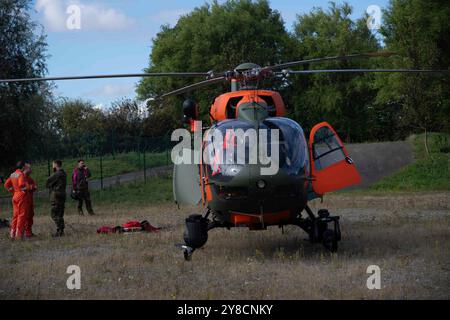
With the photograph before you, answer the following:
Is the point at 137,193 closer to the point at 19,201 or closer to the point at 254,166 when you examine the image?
the point at 19,201

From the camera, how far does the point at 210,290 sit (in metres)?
8.45

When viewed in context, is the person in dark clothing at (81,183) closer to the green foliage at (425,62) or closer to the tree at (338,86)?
the green foliage at (425,62)

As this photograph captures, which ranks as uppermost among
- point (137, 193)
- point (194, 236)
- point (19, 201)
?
point (19, 201)

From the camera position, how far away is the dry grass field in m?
8.40

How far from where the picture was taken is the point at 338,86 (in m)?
53.9

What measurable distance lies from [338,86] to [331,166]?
143 ft

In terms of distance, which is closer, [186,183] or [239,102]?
[239,102]

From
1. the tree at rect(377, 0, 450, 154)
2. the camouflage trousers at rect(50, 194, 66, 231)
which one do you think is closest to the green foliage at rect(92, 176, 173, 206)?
the camouflage trousers at rect(50, 194, 66, 231)

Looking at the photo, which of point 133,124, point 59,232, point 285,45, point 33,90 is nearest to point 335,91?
point 285,45

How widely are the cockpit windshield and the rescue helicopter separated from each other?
2cm

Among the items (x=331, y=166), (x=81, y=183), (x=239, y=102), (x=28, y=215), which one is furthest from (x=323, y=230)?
(x=81, y=183)

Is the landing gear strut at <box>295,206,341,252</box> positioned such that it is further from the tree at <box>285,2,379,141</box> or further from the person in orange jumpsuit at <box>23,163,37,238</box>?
the tree at <box>285,2,379,141</box>

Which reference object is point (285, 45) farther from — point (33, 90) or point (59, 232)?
point (59, 232)

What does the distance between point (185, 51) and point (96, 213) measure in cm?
3738
